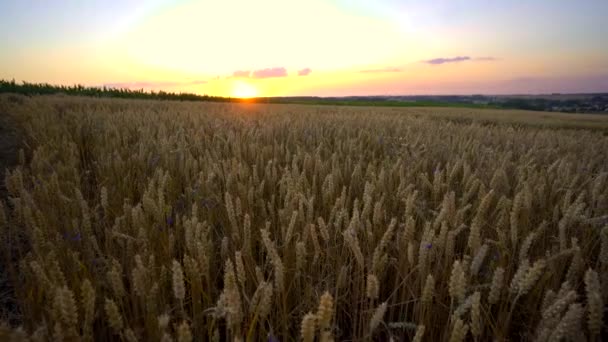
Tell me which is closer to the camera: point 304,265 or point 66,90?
point 304,265

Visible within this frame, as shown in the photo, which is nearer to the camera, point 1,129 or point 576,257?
point 576,257

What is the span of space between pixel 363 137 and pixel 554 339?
356cm

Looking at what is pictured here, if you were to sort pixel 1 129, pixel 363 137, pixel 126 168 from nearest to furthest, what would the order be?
pixel 126 168
pixel 363 137
pixel 1 129

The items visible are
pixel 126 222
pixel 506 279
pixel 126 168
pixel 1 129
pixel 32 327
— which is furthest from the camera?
pixel 1 129

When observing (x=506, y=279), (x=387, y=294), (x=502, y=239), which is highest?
(x=502, y=239)

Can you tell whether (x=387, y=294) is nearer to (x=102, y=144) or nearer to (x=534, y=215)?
(x=534, y=215)

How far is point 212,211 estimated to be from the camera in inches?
73.5

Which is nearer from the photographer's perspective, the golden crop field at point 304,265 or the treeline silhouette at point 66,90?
the golden crop field at point 304,265

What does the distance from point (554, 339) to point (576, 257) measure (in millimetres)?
511

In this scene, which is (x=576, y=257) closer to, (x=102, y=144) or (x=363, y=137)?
(x=363, y=137)

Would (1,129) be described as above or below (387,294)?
above

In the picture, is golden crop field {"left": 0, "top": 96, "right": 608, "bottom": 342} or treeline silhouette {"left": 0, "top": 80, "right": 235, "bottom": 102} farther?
treeline silhouette {"left": 0, "top": 80, "right": 235, "bottom": 102}

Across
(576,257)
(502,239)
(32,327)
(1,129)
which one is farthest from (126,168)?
(1,129)

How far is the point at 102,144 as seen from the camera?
12.3 feet
